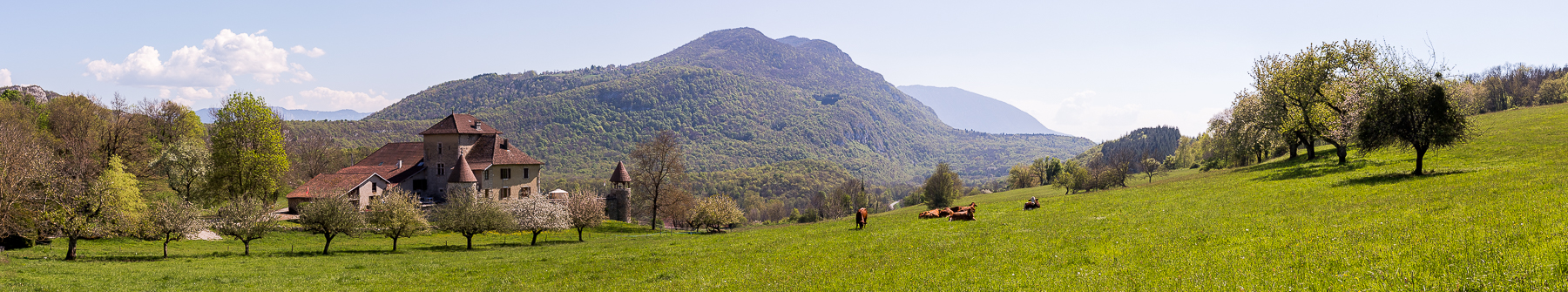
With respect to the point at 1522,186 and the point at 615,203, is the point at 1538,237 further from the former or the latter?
the point at 615,203

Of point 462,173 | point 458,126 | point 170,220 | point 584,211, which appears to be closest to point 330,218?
point 170,220

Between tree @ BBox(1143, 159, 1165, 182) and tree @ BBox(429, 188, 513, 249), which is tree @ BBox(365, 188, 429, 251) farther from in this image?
tree @ BBox(1143, 159, 1165, 182)

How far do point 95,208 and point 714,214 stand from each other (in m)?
42.7

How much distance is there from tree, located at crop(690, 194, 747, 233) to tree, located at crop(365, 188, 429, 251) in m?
25.5

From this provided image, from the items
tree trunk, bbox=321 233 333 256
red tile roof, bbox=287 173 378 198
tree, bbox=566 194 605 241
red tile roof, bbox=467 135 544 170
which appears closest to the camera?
tree trunk, bbox=321 233 333 256

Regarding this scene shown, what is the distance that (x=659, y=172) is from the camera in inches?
2859

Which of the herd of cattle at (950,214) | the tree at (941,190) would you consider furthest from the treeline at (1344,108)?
the tree at (941,190)

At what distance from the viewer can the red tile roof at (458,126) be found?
229 feet

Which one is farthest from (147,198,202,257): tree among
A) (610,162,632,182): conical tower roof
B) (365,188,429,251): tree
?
(610,162,632,182): conical tower roof

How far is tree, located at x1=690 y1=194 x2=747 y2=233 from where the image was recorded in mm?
61656

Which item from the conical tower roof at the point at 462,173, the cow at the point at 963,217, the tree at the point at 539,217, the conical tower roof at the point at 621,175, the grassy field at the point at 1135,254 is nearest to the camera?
the grassy field at the point at 1135,254

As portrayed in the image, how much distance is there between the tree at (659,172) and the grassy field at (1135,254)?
120 feet

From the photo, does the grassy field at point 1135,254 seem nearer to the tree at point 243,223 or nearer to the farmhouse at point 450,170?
the tree at point 243,223

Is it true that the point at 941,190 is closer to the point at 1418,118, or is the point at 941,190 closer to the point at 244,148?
the point at 1418,118
